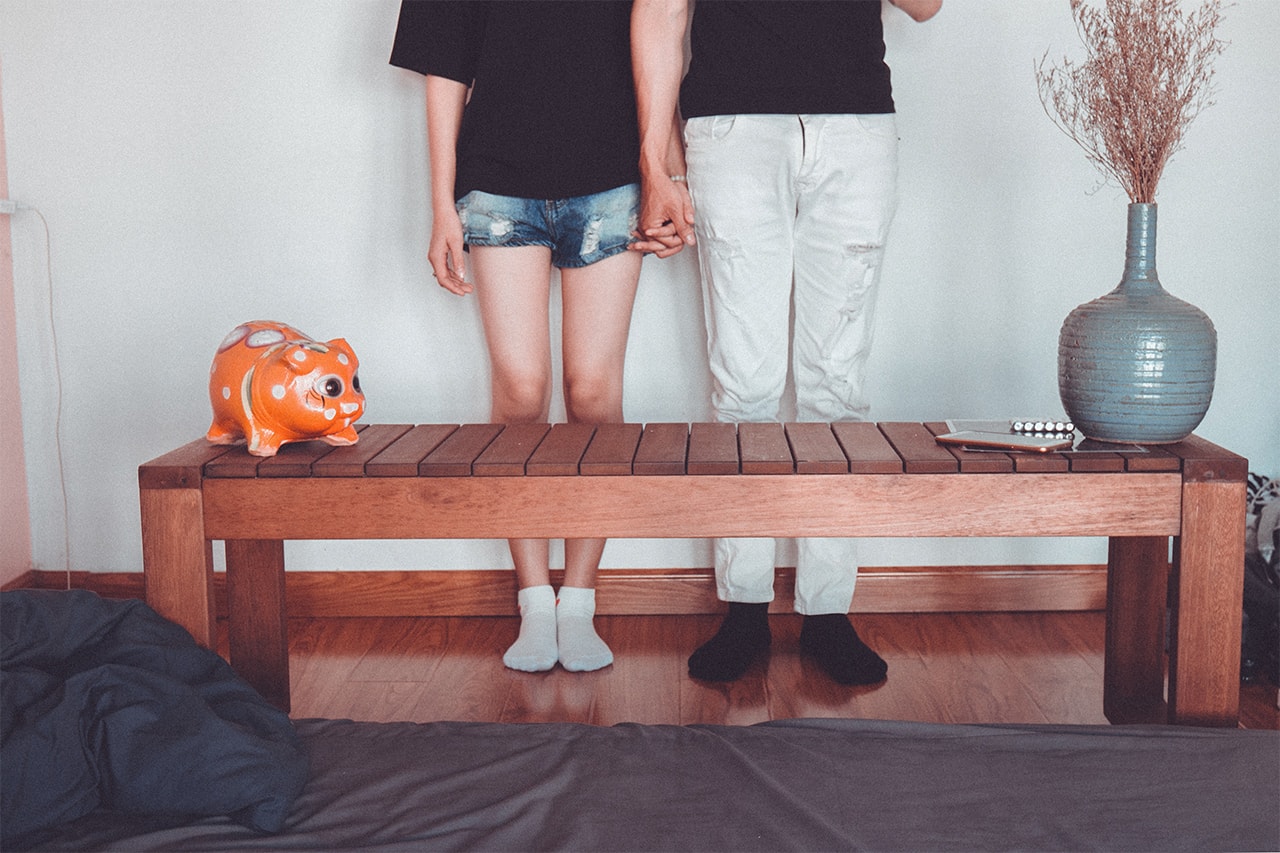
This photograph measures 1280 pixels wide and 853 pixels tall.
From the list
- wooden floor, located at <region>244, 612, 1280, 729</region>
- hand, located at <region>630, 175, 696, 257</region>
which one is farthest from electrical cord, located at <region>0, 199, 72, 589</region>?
hand, located at <region>630, 175, 696, 257</region>

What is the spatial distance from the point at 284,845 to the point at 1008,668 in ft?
4.06

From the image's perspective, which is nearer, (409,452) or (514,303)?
(409,452)

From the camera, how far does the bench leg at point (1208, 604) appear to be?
1.43 metres

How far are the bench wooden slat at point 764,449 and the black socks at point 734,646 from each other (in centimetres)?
46

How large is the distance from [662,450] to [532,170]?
597 mm

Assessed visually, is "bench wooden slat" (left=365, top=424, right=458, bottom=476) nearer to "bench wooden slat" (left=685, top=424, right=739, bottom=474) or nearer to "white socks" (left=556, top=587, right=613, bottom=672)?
"bench wooden slat" (left=685, top=424, right=739, bottom=474)

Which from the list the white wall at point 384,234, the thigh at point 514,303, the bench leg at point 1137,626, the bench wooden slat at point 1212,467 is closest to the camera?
the bench wooden slat at point 1212,467

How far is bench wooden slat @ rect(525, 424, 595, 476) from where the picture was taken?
4.70ft

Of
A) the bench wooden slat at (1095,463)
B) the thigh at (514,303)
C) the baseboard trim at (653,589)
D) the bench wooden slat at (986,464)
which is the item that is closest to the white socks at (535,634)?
the baseboard trim at (653,589)

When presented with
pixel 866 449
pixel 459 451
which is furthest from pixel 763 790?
pixel 459 451

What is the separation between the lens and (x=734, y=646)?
1.94m

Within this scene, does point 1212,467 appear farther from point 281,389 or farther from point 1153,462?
point 281,389

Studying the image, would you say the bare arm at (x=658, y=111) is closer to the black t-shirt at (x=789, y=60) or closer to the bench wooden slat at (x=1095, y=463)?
the black t-shirt at (x=789, y=60)

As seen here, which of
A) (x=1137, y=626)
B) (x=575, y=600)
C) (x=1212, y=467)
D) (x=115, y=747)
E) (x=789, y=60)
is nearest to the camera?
(x=115, y=747)
